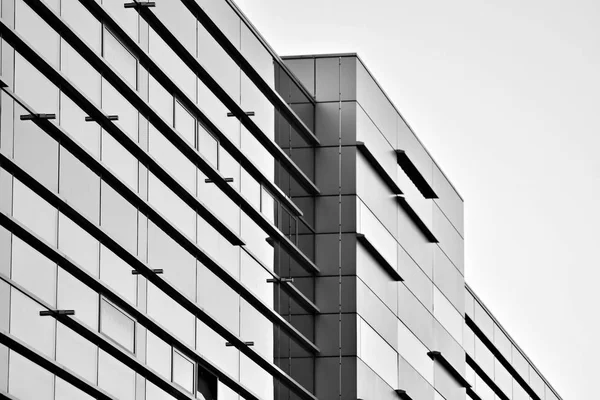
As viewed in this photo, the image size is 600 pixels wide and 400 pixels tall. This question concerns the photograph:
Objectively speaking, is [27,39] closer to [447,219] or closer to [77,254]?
[77,254]

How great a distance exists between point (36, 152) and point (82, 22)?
4.08m

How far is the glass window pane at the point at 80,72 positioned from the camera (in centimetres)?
3747

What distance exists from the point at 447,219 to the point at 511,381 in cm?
2081

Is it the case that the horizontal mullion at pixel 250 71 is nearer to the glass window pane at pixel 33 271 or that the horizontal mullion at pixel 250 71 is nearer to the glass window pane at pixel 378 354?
the glass window pane at pixel 378 354

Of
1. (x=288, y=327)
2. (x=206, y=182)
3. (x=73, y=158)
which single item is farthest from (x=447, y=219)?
(x=73, y=158)

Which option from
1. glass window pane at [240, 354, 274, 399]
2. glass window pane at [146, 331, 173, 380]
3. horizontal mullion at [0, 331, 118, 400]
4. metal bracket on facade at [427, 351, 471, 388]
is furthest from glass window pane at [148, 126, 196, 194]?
metal bracket on facade at [427, 351, 471, 388]

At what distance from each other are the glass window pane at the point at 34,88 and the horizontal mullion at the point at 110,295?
2787mm

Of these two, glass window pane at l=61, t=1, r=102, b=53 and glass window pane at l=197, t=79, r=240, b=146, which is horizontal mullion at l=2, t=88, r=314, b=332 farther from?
glass window pane at l=197, t=79, r=240, b=146

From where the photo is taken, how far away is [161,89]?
1731 inches

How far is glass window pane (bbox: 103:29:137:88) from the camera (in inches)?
1577

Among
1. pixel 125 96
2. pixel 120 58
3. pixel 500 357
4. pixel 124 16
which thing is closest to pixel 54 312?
pixel 125 96

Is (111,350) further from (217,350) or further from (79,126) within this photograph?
(217,350)

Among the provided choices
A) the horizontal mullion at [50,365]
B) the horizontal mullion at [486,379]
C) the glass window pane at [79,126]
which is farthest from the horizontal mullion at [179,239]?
the horizontal mullion at [486,379]

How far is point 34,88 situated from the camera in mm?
35844
